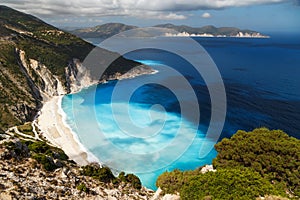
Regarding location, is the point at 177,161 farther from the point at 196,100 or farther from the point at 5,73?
the point at 5,73

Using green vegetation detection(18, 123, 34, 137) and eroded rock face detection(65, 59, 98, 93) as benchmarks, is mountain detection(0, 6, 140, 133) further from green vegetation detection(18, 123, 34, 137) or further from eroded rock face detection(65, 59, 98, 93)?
green vegetation detection(18, 123, 34, 137)

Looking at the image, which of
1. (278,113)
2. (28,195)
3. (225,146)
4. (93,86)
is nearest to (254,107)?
(278,113)

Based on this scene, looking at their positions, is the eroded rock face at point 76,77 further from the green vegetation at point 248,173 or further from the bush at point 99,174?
the green vegetation at point 248,173

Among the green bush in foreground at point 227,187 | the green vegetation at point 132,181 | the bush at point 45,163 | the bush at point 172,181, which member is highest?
the green bush in foreground at point 227,187

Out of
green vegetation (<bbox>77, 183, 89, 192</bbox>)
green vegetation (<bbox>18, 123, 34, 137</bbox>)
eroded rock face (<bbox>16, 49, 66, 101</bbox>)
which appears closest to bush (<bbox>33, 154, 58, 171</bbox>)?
A: green vegetation (<bbox>77, 183, 89, 192</bbox>)

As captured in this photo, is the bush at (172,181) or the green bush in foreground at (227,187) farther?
the bush at (172,181)

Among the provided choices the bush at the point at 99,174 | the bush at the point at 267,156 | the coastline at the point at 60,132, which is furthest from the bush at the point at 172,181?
the coastline at the point at 60,132
